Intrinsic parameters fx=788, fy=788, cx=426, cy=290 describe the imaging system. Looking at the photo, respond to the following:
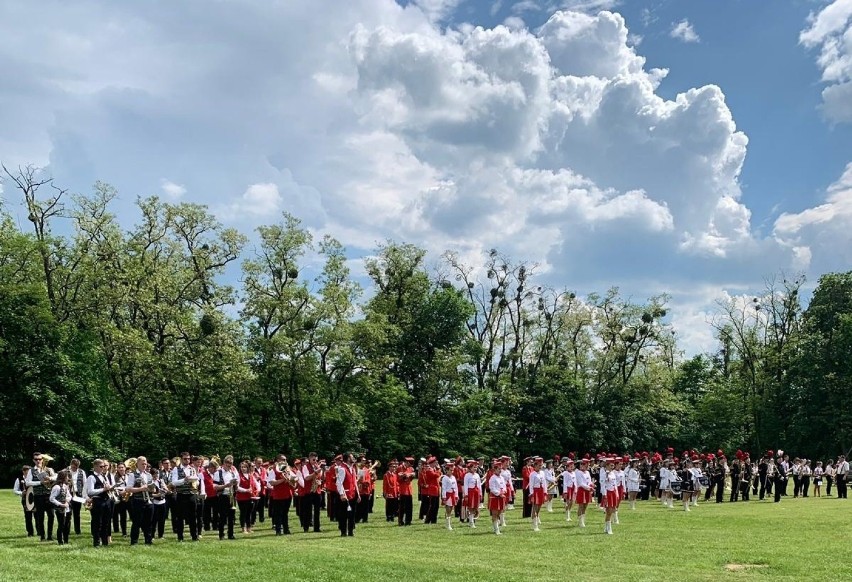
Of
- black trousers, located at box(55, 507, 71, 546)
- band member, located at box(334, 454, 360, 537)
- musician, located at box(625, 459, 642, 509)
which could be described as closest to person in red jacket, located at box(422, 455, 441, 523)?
band member, located at box(334, 454, 360, 537)

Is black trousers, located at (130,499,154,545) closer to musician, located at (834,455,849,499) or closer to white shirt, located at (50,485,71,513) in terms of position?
white shirt, located at (50,485,71,513)

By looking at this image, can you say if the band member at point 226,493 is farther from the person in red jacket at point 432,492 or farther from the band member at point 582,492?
the band member at point 582,492

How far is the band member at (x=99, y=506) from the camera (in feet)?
56.4

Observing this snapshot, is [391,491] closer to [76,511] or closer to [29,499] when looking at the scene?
[76,511]

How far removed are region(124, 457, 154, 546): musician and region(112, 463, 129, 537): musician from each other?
39 centimetres

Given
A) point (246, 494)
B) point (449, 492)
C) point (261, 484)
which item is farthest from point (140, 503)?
point (449, 492)

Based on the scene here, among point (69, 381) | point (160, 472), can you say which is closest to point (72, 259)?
point (69, 381)

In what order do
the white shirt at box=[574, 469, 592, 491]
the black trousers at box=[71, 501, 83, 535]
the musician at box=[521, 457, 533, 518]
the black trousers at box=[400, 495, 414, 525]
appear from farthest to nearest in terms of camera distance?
1. the musician at box=[521, 457, 533, 518]
2. the black trousers at box=[400, 495, 414, 525]
3. the white shirt at box=[574, 469, 592, 491]
4. the black trousers at box=[71, 501, 83, 535]

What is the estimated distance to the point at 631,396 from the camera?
62.9m

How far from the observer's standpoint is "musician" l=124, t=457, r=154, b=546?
17703 mm

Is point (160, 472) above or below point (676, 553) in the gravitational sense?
above

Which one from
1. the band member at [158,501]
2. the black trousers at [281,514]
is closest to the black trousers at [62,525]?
the band member at [158,501]

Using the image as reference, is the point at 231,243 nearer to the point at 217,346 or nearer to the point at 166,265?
the point at 166,265

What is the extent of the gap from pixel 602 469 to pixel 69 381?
28710 millimetres
